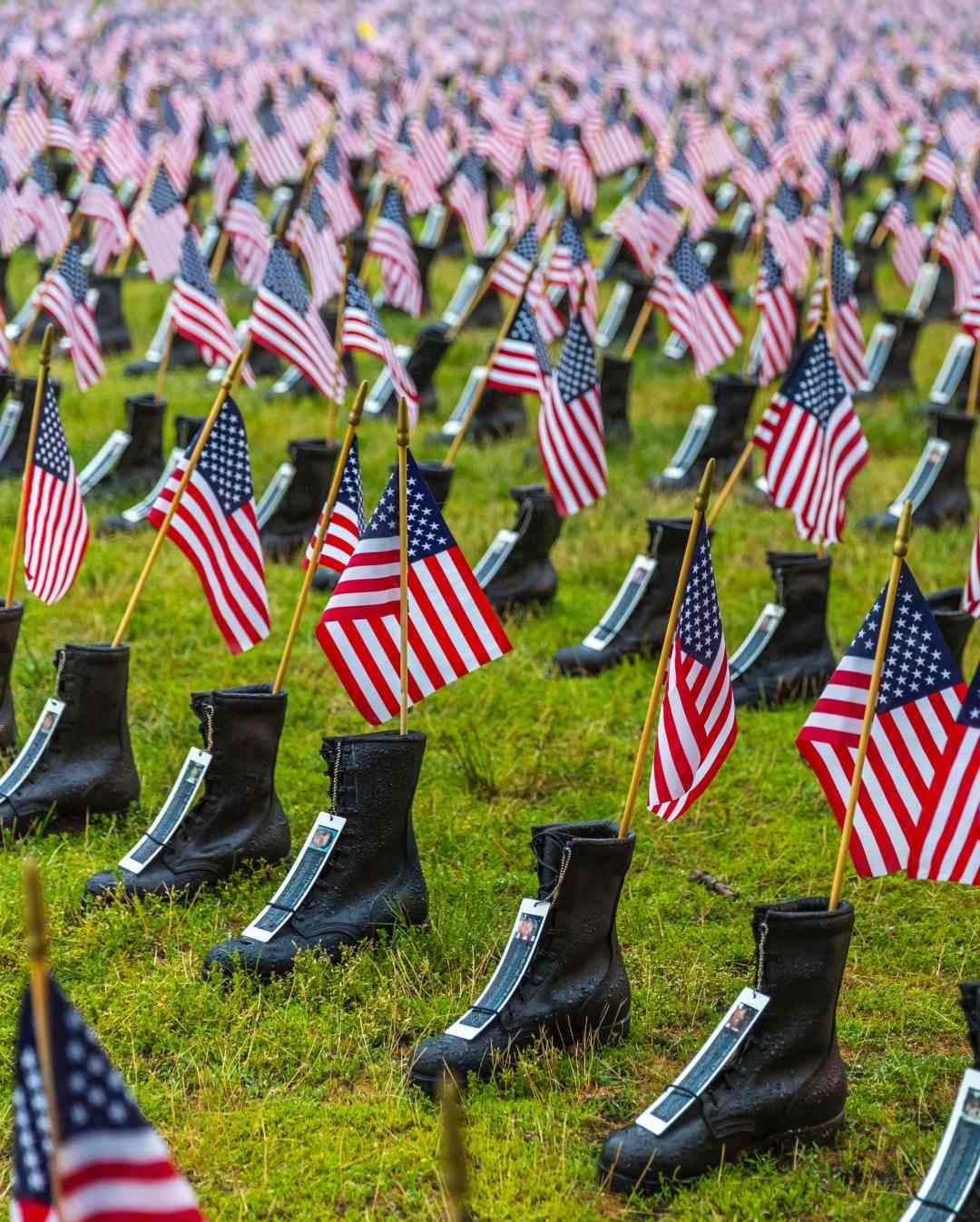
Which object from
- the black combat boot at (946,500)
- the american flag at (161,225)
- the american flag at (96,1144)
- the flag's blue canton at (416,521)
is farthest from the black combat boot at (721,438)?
the american flag at (96,1144)

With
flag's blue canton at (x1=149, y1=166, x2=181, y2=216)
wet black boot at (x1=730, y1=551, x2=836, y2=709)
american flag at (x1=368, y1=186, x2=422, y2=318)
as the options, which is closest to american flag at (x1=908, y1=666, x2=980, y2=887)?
wet black boot at (x1=730, y1=551, x2=836, y2=709)

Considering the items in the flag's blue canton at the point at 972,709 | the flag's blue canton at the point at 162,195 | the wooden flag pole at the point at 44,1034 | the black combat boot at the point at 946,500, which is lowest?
the wooden flag pole at the point at 44,1034

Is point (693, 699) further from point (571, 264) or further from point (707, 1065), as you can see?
point (571, 264)

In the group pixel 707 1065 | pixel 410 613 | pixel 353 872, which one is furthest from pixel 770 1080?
pixel 410 613

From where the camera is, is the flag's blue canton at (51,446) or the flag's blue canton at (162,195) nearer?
the flag's blue canton at (51,446)

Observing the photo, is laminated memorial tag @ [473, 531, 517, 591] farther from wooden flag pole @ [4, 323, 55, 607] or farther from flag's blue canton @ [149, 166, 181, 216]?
flag's blue canton @ [149, 166, 181, 216]

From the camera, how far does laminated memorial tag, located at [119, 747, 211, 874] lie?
17.9ft

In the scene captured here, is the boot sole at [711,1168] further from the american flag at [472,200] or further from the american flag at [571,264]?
the american flag at [472,200]

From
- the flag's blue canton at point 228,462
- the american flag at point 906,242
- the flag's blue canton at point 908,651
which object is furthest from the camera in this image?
the american flag at point 906,242

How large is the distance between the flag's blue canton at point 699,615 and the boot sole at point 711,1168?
117 centimetres

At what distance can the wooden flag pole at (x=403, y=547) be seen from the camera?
16.0ft

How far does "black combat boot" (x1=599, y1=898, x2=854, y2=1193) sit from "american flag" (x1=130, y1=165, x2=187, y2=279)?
837 cm

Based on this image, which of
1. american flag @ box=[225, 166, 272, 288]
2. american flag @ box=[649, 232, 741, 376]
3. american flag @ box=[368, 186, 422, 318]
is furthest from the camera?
american flag @ box=[225, 166, 272, 288]

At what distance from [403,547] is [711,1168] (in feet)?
5.95
